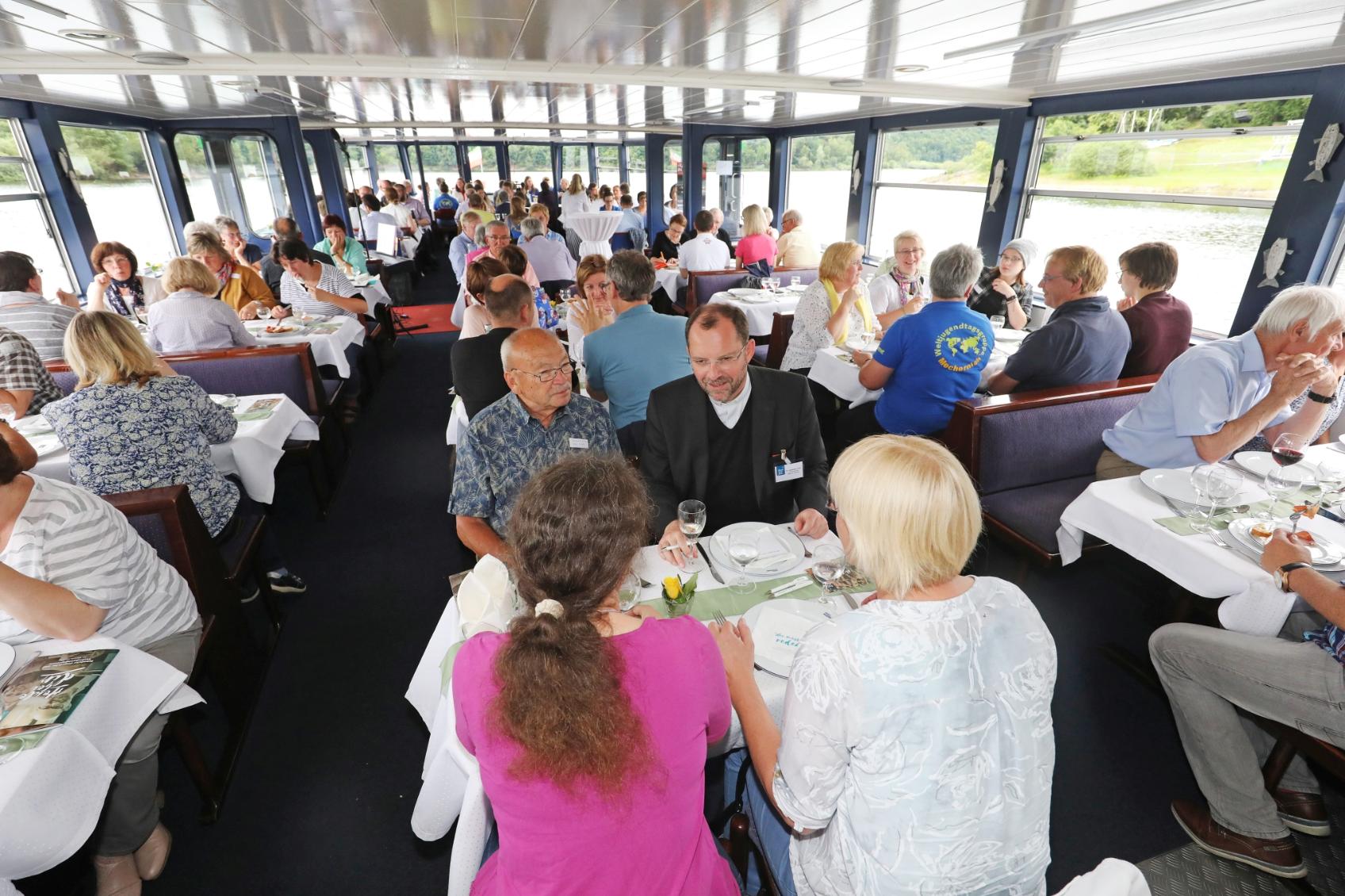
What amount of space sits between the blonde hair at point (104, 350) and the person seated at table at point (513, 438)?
128cm

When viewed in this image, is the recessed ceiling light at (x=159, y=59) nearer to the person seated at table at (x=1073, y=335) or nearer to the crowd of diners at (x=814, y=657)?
the crowd of diners at (x=814, y=657)

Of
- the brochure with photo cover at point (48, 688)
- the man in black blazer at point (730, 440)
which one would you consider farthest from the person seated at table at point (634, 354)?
the brochure with photo cover at point (48, 688)

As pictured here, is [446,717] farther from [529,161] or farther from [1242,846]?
[529,161]

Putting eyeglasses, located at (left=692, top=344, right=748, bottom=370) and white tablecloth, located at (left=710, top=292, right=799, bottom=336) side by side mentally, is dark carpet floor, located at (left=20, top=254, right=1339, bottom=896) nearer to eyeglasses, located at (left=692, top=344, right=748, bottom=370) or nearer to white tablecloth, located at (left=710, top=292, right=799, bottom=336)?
eyeglasses, located at (left=692, top=344, right=748, bottom=370)

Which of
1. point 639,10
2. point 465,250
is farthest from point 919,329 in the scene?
point 465,250

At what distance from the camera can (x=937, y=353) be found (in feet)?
10.4

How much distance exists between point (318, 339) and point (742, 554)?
3.96 meters

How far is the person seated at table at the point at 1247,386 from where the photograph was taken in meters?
2.29

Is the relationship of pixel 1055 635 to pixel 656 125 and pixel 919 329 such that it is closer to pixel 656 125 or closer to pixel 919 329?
pixel 919 329

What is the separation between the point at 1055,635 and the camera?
110 inches

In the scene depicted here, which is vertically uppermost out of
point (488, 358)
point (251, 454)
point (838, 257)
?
point (838, 257)

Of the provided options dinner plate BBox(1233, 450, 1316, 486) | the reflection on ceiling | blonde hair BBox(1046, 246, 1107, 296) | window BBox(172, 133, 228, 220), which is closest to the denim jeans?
dinner plate BBox(1233, 450, 1316, 486)

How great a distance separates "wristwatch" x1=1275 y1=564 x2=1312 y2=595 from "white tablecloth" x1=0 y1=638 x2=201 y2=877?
9.83 ft

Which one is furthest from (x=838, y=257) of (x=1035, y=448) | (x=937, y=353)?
(x=1035, y=448)
